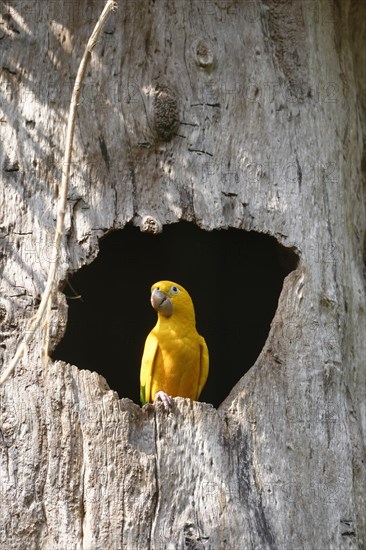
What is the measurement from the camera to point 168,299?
5164 mm

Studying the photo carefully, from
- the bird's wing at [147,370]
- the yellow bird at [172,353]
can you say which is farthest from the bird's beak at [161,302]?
the bird's wing at [147,370]

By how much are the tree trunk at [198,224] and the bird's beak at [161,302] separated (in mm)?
865

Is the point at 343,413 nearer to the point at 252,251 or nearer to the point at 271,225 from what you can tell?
the point at 271,225

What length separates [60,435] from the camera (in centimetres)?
391

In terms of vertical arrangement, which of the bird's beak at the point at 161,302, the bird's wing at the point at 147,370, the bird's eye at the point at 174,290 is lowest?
the bird's wing at the point at 147,370

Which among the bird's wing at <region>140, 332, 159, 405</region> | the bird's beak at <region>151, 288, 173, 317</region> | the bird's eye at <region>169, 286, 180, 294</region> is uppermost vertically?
the bird's eye at <region>169, 286, 180, 294</region>

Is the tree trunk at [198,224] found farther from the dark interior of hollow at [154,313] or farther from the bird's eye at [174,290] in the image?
the dark interior of hollow at [154,313]

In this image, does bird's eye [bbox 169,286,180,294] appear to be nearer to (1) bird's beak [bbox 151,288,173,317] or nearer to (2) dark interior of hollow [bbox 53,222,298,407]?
(1) bird's beak [bbox 151,288,173,317]

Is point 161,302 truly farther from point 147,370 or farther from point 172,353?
point 147,370

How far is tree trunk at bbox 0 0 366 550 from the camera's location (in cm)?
384

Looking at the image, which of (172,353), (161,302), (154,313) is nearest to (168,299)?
(161,302)

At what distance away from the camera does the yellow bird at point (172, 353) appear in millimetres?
5070

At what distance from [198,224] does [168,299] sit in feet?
2.83

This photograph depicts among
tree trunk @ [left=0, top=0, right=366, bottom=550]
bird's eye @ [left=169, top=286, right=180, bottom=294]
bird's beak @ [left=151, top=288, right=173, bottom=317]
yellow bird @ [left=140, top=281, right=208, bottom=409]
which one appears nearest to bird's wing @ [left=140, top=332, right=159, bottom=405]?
yellow bird @ [left=140, top=281, right=208, bottom=409]
